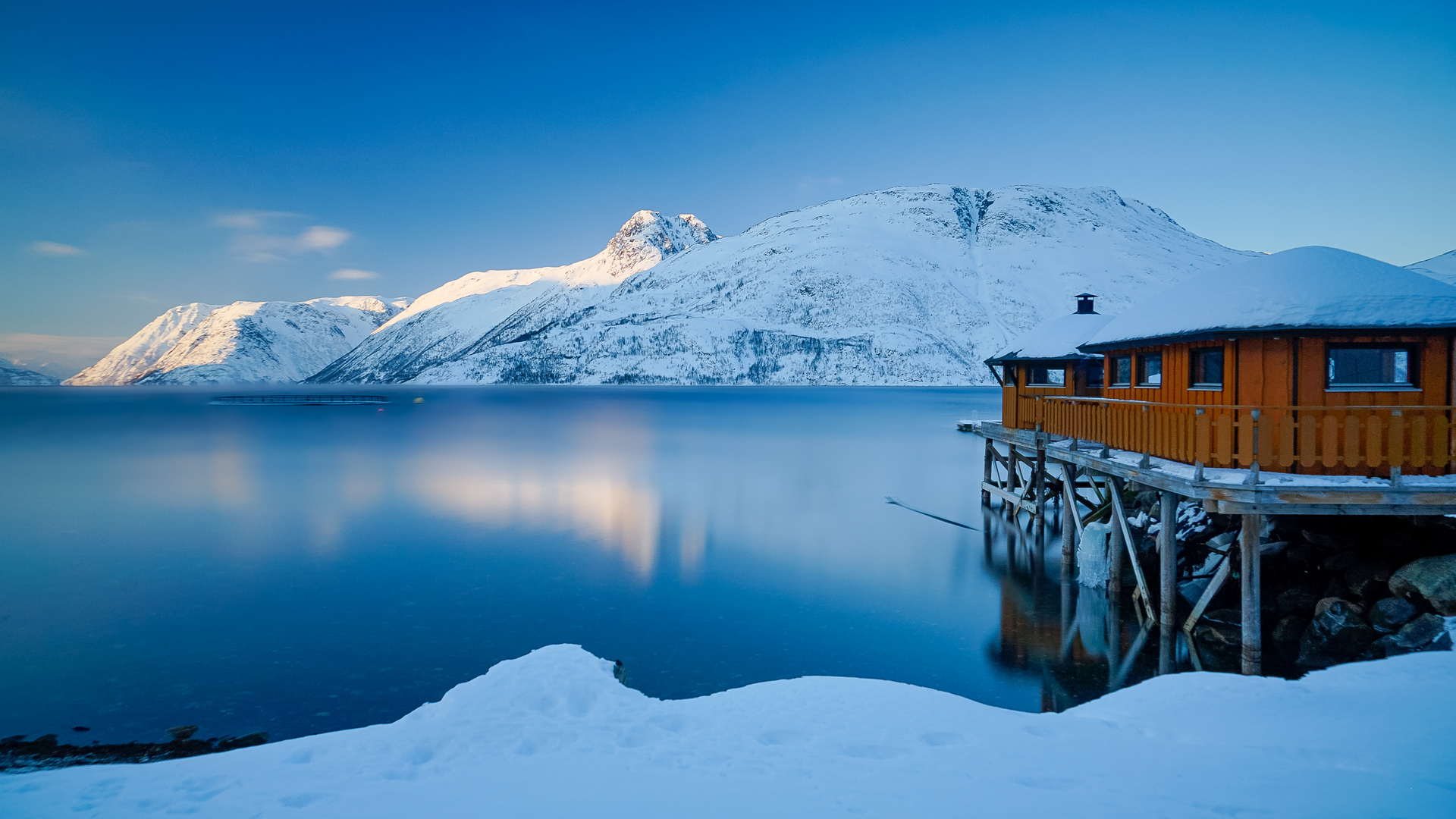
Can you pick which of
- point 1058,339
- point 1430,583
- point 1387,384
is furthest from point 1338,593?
point 1058,339

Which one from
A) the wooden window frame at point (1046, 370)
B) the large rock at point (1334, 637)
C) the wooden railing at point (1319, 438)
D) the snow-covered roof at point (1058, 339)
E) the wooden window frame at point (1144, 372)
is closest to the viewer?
the large rock at point (1334, 637)

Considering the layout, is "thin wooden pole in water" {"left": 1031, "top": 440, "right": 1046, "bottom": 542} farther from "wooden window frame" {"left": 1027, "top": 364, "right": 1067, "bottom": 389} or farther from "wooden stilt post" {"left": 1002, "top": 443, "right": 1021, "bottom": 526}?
"wooden window frame" {"left": 1027, "top": 364, "right": 1067, "bottom": 389}

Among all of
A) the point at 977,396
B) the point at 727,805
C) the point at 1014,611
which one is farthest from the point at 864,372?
the point at 727,805

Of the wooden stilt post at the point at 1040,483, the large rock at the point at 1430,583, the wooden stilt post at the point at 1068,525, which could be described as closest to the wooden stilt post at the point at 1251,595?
the large rock at the point at 1430,583

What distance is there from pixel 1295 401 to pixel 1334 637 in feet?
13.7

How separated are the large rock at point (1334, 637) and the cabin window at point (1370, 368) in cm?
406

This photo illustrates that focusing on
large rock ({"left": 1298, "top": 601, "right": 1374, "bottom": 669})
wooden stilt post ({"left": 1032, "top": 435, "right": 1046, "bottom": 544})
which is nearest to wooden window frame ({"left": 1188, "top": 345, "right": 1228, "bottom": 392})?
large rock ({"left": 1298, "top": 601, "right": 1374, "bottom": 669})

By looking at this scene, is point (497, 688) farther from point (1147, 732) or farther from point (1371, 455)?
point (1371, 455)

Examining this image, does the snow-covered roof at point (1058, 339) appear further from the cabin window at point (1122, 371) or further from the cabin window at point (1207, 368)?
the cabin window at point (1207, 368)

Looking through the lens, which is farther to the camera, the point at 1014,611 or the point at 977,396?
the point at 977,396

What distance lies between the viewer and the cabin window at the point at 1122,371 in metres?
18.7

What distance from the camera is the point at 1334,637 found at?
512 inches

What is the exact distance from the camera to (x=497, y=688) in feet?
32.7

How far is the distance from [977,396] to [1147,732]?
142m
